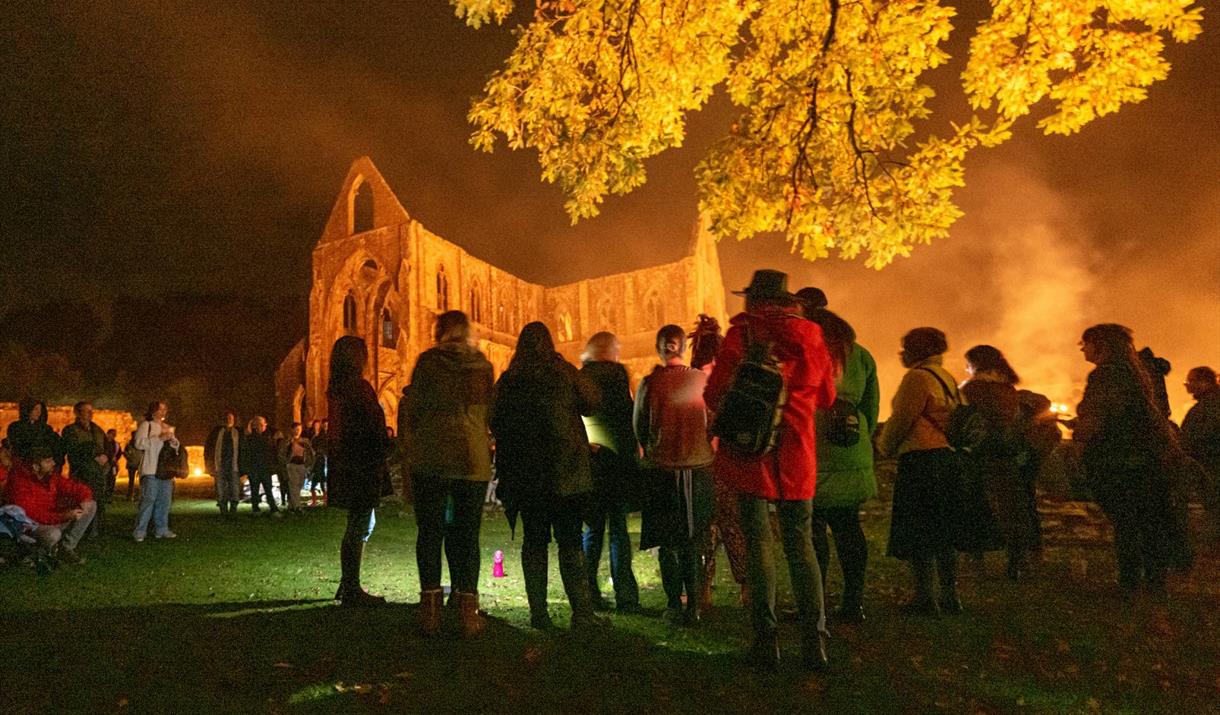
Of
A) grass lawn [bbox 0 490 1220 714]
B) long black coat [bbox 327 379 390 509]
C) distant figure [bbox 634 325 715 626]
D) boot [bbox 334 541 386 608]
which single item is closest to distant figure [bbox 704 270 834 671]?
grass lawn [bbox 0 490 1220 714]

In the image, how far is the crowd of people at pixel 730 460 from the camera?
3818 millimetres

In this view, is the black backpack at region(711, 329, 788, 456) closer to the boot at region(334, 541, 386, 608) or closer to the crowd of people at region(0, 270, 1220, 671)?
the crowd of people at region(0, 270, 1220, 671)

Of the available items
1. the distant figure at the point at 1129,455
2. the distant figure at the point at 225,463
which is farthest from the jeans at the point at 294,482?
the distant figure at the point at 1129,455

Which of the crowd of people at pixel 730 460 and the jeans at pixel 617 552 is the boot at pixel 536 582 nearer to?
the crowd of people at pixel 730 460

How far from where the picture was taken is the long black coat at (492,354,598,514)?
4496 millimetres

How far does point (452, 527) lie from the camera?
181 inches

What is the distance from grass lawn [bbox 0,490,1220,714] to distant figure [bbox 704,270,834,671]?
10.9 inches

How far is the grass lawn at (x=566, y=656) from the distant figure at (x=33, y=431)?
2.16 meters

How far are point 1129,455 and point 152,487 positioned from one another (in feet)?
33.2

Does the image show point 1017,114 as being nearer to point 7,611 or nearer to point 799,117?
point 799,117

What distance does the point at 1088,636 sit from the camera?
460 cm

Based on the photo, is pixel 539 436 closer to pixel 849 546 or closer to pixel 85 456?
pixel 849 546

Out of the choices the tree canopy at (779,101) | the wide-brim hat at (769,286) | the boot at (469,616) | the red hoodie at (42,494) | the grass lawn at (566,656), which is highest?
the tree canopy at (779,101)

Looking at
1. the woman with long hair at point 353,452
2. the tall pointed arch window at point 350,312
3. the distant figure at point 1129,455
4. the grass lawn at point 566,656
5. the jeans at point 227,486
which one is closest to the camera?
the grass lawn at point 566,656
